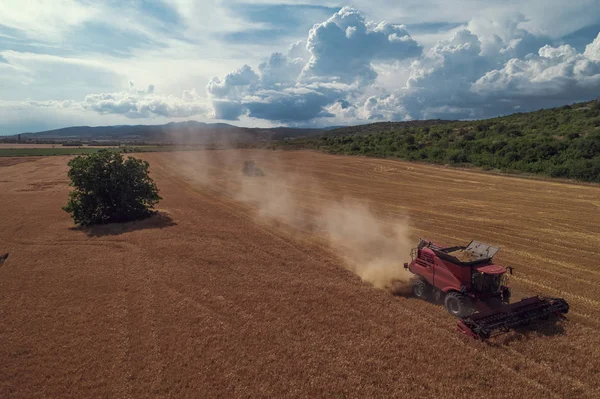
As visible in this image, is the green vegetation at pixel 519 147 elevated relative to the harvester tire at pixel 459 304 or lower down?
elevated

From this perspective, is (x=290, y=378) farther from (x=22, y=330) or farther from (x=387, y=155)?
(x=387, y=155)

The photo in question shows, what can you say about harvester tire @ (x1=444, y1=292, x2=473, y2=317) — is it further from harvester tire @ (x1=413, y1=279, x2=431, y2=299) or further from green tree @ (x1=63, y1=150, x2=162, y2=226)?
green tree @ (x1=63, y1=150, x2=162, y2=226)

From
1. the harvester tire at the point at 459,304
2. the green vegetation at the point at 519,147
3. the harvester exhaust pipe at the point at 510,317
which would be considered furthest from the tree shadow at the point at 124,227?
the green vegetation at the point at 519,147

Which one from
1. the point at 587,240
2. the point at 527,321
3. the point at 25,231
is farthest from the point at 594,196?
the point at 25,231

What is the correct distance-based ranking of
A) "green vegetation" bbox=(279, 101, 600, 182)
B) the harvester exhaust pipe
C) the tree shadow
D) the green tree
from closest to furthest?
the harvester exhaust pipe < the tree shadow < the green tree < "green vegetation" bbox=(279, 101, 600, 182)

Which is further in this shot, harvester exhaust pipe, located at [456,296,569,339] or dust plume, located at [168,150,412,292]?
dust plume, located at [168,150,412,292]

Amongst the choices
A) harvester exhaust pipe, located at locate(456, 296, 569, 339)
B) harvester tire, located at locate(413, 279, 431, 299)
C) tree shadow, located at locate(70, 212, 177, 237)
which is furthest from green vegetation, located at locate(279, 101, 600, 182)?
tree shadow, located at locate(70, 212, 177, 237)

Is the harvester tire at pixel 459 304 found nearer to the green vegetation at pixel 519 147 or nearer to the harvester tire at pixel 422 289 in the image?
the harvester tire at pixel 422 289
